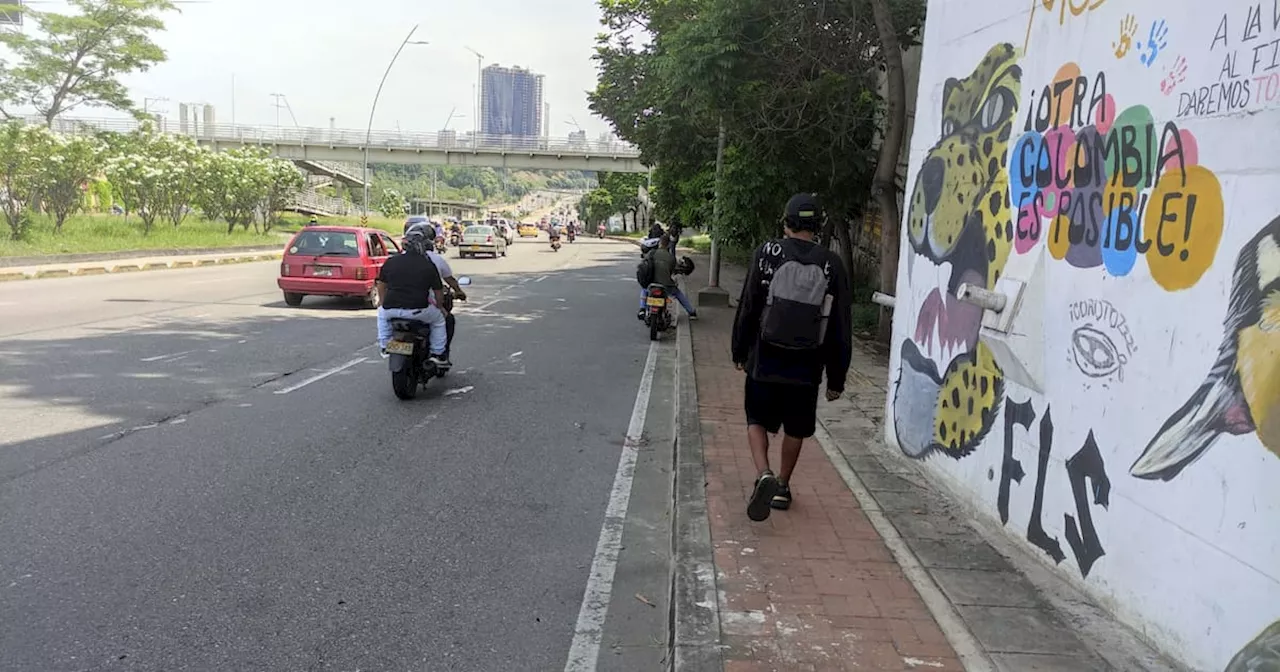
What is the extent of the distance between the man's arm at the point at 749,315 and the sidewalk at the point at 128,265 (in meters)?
19.4

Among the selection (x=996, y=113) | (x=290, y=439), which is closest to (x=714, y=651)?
(x=996, y=113)

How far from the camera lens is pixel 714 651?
3457mm

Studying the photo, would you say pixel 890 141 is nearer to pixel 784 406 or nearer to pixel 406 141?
pixel 784 406

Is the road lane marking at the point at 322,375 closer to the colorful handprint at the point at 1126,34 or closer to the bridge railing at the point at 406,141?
the colorful handprint at the point at 1126,34

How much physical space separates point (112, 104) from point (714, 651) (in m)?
51.5

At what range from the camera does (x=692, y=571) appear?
4.27 m

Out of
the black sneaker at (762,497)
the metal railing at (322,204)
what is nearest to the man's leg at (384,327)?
the black sneaker at (762,497)

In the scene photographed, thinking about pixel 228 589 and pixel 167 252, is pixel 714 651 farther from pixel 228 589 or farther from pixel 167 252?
pixel 167 252

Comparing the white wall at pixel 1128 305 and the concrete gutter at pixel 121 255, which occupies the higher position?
the white wall at pixel 1128 305

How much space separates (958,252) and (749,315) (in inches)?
58.8

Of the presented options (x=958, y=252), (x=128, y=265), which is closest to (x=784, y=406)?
(x=958, y=252)

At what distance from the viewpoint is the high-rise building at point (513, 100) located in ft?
402

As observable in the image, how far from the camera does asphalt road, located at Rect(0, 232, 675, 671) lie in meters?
3.71

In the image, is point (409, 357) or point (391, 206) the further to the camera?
point (391, 206)
